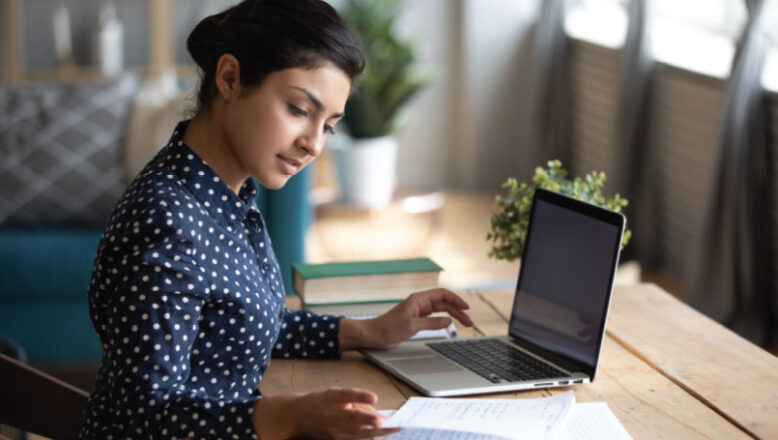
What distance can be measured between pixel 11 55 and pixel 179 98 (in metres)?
2.25

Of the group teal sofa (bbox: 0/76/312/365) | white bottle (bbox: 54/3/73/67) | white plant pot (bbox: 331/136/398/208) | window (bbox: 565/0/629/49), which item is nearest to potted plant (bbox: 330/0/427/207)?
white plant pot (bbox: 331/136/398/208)

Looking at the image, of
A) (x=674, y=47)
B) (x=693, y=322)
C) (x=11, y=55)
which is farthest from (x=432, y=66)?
(x=693, y=322)

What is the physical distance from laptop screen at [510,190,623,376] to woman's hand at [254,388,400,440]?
407mm

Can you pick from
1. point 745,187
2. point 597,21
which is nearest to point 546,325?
point 745,187

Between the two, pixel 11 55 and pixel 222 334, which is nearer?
pixel 222 334

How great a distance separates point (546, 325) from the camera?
159 cm

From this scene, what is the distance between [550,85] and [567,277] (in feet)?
14.0

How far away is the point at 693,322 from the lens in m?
1.77

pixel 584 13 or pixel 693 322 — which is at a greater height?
pixel 584 13

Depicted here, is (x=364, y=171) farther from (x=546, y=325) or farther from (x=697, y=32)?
(x=546, y=325)

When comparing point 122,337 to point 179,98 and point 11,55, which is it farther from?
point 11,55

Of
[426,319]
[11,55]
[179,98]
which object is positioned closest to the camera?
[426,319]

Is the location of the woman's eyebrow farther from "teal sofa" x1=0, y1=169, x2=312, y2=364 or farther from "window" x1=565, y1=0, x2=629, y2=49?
"window" x1=565, y1=0, x2=629, y2=49

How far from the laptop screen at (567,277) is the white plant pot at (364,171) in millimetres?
3485
